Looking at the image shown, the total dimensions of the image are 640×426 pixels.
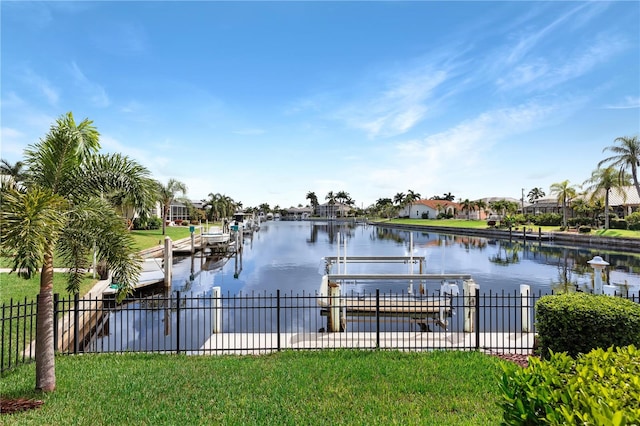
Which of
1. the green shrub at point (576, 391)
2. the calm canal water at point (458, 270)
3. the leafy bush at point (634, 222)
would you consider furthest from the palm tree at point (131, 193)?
the leafy bush at point (634, 222)

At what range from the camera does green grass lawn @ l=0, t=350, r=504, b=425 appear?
5230mm

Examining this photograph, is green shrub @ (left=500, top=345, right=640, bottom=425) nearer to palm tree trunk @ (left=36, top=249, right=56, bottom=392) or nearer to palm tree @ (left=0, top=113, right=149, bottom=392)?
palm tree @ (left=0, top=113, right=149, bottom=392)

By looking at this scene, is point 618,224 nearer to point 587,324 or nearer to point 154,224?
point 587,324

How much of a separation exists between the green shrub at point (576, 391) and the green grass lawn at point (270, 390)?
223cm

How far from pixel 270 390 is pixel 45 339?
3.86 meters

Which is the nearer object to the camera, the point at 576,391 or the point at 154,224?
the point at 576,391

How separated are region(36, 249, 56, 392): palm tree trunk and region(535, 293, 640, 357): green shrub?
8571 mm

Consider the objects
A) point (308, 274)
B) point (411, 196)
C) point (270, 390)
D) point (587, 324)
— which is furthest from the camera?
point (411, 196)

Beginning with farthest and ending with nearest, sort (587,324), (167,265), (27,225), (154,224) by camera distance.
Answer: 1. (154,224)
2. (167,265)
3. (587,324)
4. (27,225)

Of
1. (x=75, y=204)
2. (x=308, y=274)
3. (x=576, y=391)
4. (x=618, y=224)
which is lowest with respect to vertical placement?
(x=308, y=274)

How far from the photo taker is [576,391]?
2.88m

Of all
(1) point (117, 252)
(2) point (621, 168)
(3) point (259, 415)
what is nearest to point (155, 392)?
(3) point (259, 415)

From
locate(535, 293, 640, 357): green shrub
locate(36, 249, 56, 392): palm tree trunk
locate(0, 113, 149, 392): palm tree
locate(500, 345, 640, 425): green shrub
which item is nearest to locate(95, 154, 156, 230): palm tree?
locate(0, 113, 149, 392): palm tree

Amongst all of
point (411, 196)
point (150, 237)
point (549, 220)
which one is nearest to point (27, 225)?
point (150, 237)
